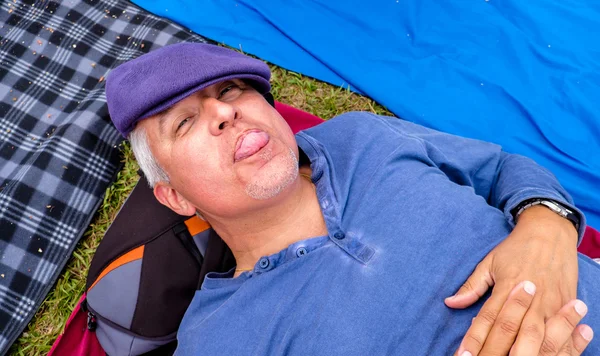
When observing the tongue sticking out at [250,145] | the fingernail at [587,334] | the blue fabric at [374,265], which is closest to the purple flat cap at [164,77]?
the tongue sticking out at [250,145]

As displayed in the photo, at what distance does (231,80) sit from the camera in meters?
1.92

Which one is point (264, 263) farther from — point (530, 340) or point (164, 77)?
point (530, 340)

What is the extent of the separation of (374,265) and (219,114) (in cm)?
81

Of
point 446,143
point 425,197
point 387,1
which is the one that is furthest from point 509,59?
point 425,197

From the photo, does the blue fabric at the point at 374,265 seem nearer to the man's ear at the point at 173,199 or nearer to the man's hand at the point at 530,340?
the man's hand at the point at 530,340

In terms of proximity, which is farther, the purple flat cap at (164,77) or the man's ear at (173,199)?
the man's ear at (173,199)

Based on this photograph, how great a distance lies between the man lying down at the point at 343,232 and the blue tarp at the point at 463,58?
808mm

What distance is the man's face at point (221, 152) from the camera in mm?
1776

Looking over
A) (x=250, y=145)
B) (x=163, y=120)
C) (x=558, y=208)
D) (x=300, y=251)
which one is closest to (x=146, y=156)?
(x=163, y=120)

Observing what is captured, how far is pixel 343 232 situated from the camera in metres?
1.84

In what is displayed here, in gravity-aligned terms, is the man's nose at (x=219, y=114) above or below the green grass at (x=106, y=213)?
above

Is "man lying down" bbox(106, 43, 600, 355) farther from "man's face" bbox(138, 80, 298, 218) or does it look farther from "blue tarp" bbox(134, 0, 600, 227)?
"blue tarp" bbox(134, 0, 600, 227)

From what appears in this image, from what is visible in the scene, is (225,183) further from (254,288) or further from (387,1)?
(387,1)

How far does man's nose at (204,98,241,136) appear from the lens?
1.77 m
